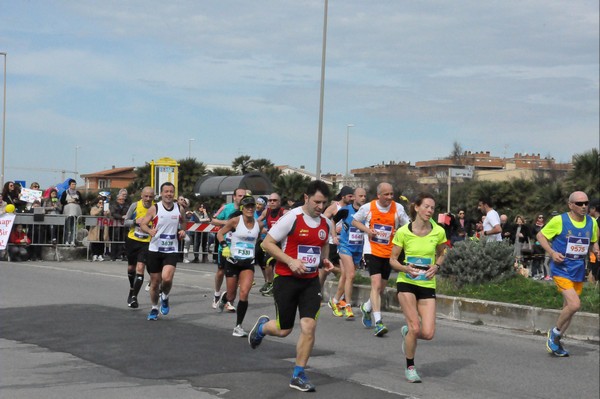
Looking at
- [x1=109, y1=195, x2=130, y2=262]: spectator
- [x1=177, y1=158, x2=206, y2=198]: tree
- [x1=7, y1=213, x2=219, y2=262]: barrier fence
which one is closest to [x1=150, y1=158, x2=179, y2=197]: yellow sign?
[x1=109, y1=195, x2=130, y2=262]: spectator

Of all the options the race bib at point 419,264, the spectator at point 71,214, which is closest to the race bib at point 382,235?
the race bib at point 419,264

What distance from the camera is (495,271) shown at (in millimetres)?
15062

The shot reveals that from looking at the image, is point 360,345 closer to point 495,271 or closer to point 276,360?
point 276,360

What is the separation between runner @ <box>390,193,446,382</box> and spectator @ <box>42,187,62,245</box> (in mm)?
17908

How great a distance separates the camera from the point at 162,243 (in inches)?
513

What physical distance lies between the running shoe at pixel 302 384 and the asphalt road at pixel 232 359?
0.20 feet

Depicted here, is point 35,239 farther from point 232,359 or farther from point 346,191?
point 232,359

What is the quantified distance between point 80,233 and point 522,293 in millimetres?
15433

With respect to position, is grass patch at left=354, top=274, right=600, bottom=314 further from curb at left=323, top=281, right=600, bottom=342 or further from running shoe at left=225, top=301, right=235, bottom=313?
running shoe at left=225, top=301, right=235, bottom=313

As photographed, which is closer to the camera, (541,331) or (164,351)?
(164,351)

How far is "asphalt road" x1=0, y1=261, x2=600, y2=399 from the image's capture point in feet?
27.5

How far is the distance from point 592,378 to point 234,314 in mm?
5804

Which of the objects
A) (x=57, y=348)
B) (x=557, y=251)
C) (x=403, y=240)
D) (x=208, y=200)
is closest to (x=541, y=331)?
(x=557, y=251)

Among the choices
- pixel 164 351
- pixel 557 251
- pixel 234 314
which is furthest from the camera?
pixel 234 314
